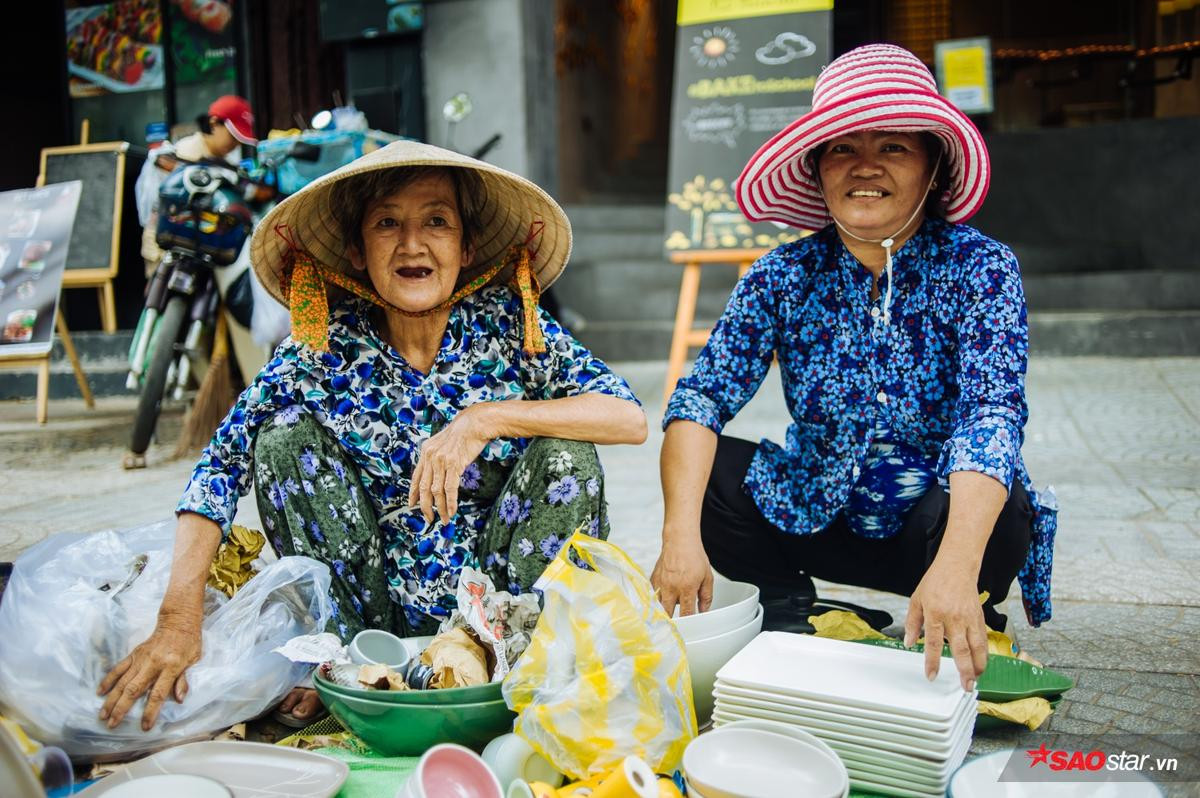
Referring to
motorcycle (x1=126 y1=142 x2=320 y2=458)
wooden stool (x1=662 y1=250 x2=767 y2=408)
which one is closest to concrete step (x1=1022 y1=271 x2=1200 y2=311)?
wooden stool (x1=662 y1=250 x2=767 y2=408)

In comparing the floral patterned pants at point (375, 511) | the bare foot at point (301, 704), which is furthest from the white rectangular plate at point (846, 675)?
the bare foot at point (301, 704)

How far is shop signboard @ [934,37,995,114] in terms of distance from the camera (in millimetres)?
7738

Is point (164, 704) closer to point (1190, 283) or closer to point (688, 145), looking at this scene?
point (688, 145)


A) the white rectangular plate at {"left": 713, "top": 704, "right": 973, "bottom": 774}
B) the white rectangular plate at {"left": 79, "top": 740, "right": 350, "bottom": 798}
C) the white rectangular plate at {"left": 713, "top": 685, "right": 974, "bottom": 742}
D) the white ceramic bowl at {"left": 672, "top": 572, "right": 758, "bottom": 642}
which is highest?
the white ceramic bowl at {"left": 672, "top": 572, "right": 758, "bottom": 642}

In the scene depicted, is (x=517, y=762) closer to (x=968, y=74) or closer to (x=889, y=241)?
(x=889, y=241)

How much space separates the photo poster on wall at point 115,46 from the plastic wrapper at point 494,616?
7461mm

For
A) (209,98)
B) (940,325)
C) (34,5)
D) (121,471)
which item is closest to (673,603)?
(940,325)

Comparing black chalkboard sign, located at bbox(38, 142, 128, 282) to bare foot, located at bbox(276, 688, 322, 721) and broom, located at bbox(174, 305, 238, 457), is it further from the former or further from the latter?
bare foot, located at bbox(276, 688, 322, 721)

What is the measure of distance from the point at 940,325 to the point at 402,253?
1100 mm

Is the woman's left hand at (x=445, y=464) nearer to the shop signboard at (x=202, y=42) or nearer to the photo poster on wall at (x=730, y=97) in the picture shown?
the photo poster on wall at (x=730, y=97)

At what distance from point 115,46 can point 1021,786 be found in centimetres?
860

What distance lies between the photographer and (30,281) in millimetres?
4938

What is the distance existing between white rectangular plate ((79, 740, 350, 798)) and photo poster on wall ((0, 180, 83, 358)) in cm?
395

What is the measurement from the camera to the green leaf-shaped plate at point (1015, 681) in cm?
183
